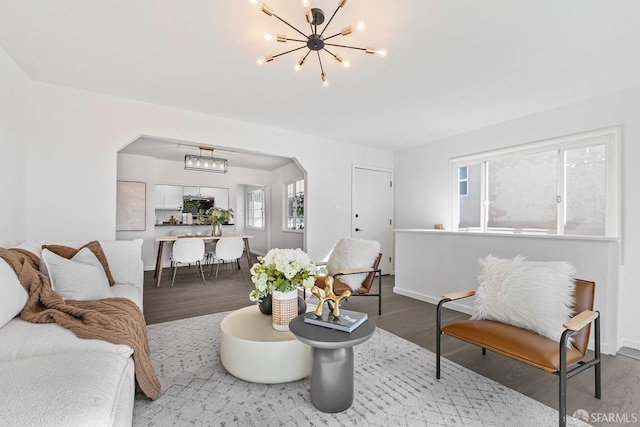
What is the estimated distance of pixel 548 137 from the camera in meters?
3.63

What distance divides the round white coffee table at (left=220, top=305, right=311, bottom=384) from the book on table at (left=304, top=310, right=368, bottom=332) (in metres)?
0.26

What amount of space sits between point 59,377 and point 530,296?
2486mm

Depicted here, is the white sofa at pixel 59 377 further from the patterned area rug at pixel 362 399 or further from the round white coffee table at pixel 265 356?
the round white coffee table at pixel 265 356

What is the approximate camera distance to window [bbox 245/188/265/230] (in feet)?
28.1

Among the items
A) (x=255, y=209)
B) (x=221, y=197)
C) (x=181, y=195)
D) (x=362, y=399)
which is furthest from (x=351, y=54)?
(x=255, y=209)

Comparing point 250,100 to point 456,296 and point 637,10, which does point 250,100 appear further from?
point 637,10

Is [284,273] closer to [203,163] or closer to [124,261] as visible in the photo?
[124,261]

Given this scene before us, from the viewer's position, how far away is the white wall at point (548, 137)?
2.92 metres

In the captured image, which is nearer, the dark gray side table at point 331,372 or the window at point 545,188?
the dark gray side table at point 331,372

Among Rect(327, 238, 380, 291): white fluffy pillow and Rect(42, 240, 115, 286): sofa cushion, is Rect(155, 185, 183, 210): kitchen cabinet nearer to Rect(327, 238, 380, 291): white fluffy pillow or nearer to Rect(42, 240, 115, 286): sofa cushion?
Rect(42, 240, 115, 286): sofa cushion

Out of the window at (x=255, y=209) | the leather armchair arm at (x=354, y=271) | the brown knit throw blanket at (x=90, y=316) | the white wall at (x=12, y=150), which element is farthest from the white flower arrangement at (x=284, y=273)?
the window at (x=255, y=209)

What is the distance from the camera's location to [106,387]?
1.16 meters

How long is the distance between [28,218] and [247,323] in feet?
8.73

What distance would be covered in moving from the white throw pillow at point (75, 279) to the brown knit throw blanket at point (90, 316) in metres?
0.09
